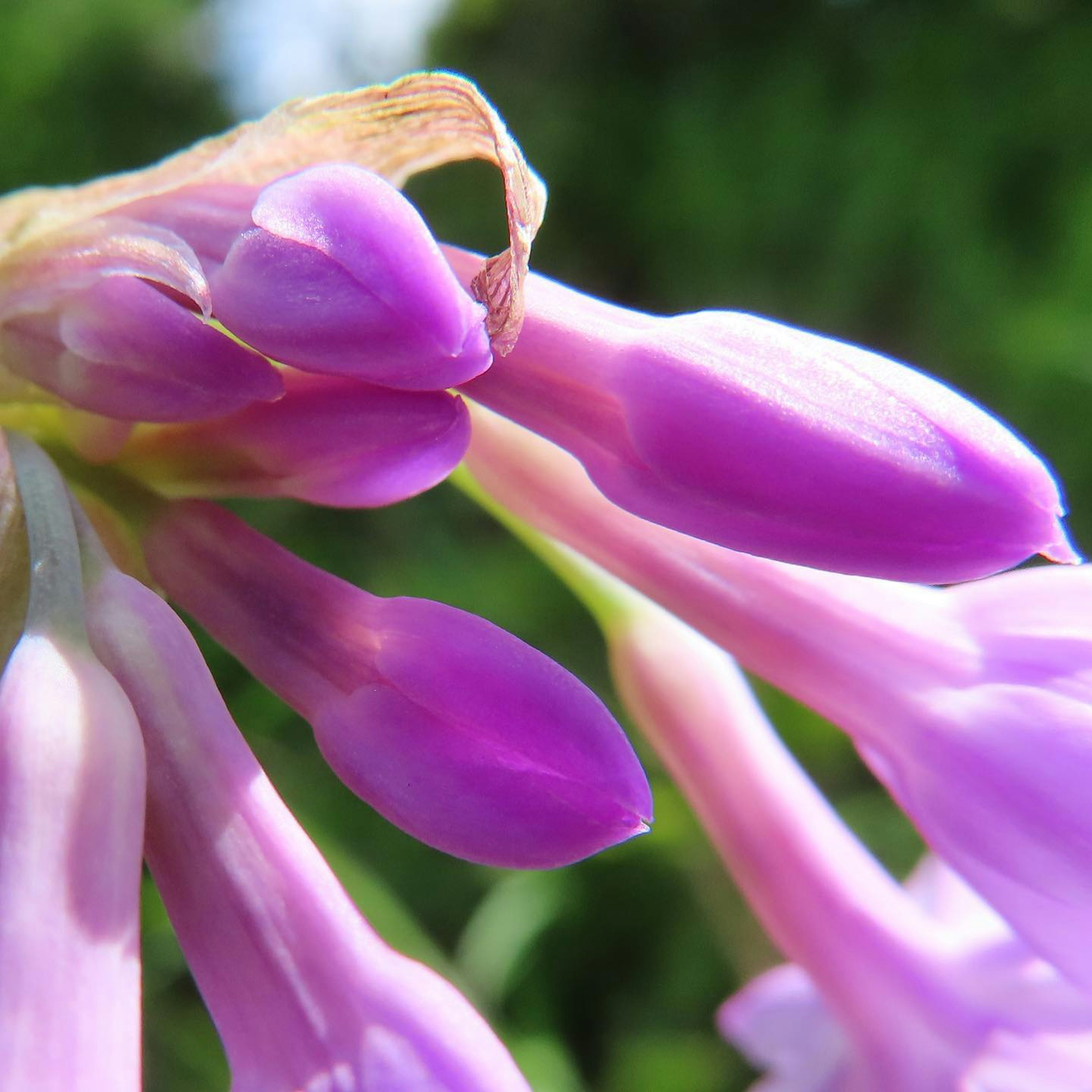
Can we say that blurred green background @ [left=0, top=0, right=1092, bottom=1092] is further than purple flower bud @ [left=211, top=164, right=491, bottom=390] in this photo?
Yes

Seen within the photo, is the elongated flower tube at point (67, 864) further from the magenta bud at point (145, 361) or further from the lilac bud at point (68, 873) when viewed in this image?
the magenta bud at point (145, 361)

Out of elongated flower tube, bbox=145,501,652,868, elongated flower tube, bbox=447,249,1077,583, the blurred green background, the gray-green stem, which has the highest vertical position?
elongated flower tube, bbox=447,249,1077,583

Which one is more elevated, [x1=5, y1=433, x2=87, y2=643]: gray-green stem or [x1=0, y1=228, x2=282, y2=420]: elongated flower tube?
[x1=0, y1=228, x2=282, y2=420]: elongated flower tube

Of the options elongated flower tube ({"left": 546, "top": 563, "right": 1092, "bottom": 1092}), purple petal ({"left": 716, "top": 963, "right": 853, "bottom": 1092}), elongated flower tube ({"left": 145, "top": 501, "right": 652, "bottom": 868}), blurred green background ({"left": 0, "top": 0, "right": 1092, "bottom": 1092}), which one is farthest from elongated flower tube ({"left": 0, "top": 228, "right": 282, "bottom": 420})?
blurred green background ({"left": 0, "top": 0, "right": 1092, "bottom": 1092})

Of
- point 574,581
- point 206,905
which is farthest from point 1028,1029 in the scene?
point 206,905

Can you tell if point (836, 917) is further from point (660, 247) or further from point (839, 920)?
point (660, 247)

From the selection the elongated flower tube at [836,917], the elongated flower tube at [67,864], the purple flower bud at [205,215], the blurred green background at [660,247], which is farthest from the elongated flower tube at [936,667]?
the blurred green background at [660,247]

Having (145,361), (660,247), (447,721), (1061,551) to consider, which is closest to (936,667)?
(1061,551)

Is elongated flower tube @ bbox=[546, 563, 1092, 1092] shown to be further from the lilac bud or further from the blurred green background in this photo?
the blurred green background
